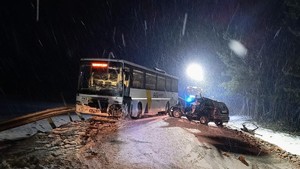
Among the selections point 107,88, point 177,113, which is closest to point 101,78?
point 107,88

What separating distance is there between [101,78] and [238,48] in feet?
54.5

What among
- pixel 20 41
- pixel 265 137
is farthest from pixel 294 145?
pixel 20 41

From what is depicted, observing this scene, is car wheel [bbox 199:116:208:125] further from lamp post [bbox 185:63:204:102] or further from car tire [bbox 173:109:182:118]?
lamp post [bbox 185:63:204:102]

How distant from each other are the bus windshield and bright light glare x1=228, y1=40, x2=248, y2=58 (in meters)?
15.7

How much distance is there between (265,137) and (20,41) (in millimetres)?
46141

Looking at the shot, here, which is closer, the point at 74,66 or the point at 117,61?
the point at 117,61

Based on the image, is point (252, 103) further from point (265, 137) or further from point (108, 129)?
point (108, 129)

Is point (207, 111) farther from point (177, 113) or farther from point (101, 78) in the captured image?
point (101, 78)

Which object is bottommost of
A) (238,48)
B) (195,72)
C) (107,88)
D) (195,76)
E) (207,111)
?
(207,111)

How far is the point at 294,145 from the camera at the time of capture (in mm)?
18062

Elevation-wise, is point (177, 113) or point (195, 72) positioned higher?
point (195, 72)

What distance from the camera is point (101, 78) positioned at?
59.1 ft

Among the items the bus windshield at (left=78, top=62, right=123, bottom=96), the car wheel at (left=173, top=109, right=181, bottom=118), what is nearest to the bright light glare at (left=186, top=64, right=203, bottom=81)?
the car wheel at (left=173, top=109, right=181, bottom=118)


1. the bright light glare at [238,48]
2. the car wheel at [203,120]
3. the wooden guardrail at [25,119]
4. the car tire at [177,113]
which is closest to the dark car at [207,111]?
the car wheel at [203,120]
